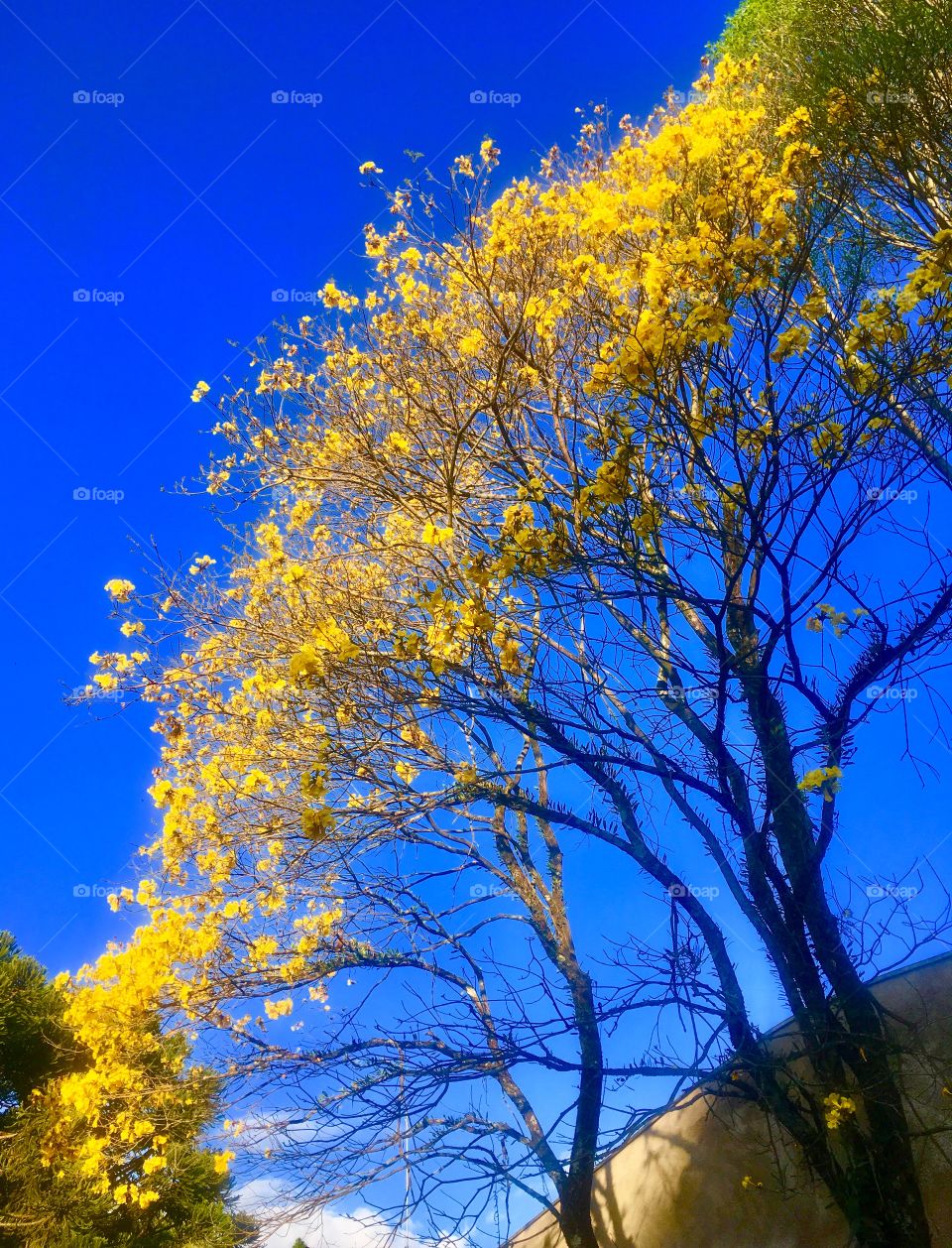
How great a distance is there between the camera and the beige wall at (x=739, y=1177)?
156 inches

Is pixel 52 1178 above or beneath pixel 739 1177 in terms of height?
above

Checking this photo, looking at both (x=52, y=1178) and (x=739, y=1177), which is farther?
(x=52, y=1178)

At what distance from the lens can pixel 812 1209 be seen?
4.19 m

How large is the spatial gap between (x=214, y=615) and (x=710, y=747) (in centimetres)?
350

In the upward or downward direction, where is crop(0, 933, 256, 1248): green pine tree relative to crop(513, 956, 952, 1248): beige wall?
upward

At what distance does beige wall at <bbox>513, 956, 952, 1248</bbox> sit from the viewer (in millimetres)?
3961

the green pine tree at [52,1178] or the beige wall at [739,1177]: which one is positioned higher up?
the green pine tree at [52,1178]

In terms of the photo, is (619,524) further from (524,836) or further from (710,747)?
(524,836)

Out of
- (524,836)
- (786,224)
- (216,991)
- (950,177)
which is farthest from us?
(524,836)

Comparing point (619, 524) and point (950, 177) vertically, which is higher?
point (950, 177)

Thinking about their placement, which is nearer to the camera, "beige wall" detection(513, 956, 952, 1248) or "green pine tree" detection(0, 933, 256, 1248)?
"beige wall" detection(513, 956, 952, 1248)

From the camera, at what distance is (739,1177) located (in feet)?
15.1

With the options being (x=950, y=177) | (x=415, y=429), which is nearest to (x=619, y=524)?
(x=415, y=429)

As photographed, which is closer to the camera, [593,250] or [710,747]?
[710,747]
